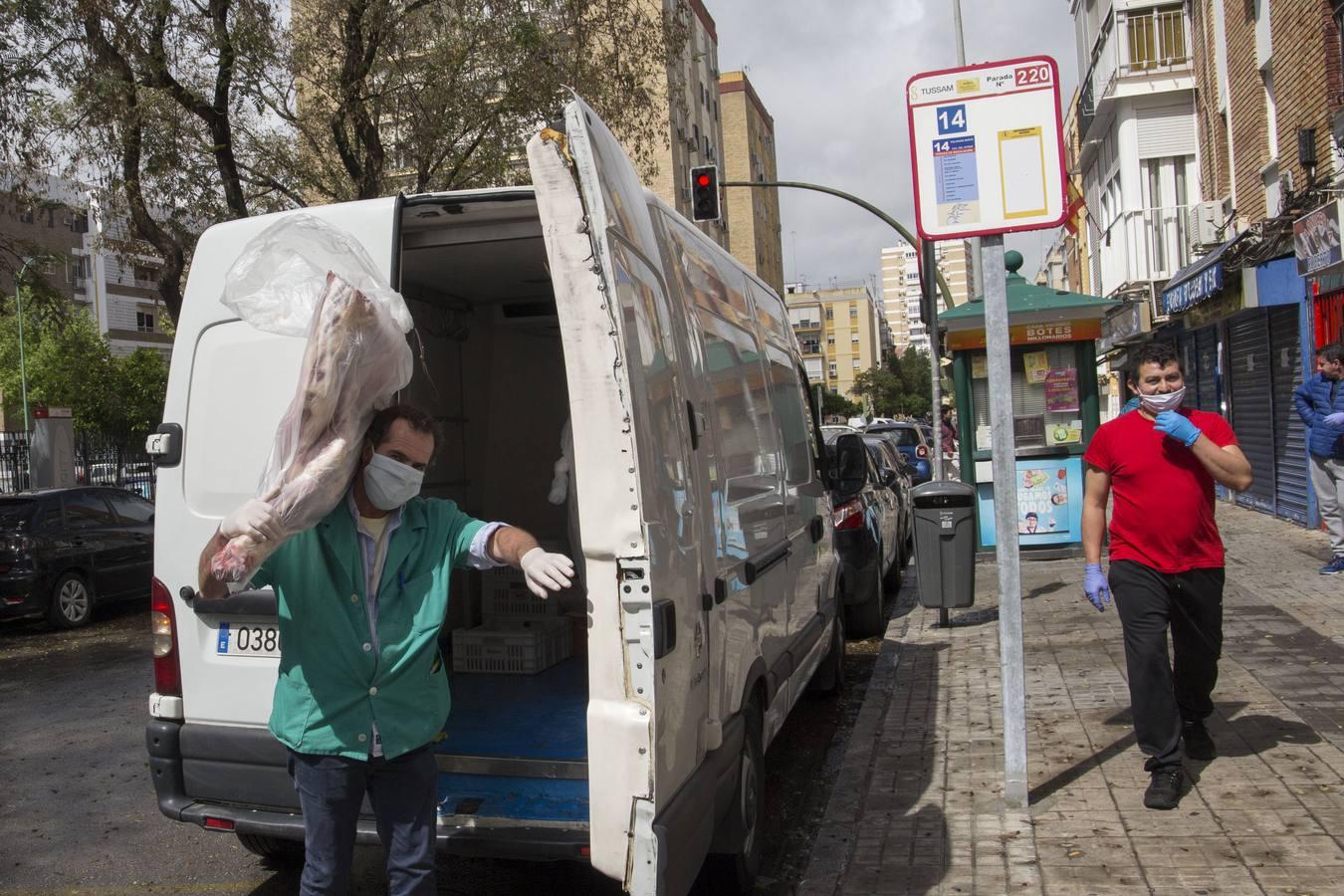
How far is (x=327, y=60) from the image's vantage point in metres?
15.5

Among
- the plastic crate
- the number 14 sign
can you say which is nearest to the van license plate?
the plastic crate

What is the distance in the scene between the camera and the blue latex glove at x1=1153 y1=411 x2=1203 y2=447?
15.6 feet

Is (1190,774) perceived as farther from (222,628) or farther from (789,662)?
(222,628)

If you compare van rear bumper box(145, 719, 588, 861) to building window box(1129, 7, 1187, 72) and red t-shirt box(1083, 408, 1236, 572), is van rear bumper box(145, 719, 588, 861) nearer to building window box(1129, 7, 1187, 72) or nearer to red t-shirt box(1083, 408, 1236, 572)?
red t-shirt box(1083, 408, 1236, 572)

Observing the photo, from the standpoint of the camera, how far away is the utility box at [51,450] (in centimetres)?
1969

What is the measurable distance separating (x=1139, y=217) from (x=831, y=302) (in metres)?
116

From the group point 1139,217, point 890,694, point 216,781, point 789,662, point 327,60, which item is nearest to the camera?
point 216,781

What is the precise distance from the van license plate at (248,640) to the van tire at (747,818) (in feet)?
5.46

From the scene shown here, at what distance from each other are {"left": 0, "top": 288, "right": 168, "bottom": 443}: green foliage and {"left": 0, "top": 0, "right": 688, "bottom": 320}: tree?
1209 inches

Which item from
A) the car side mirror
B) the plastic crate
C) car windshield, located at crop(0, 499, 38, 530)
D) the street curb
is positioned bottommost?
the street curb

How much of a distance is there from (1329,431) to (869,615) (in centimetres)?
445

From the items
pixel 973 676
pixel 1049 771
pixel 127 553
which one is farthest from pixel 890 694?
pixel 127 553

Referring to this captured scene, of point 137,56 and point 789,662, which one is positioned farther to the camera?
point 137,56

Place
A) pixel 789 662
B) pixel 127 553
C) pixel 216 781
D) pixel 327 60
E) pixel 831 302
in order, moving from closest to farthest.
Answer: pixel 216 781, pixel 789 662, pixel 127 553, pixel 327 60, pixel 831 302
